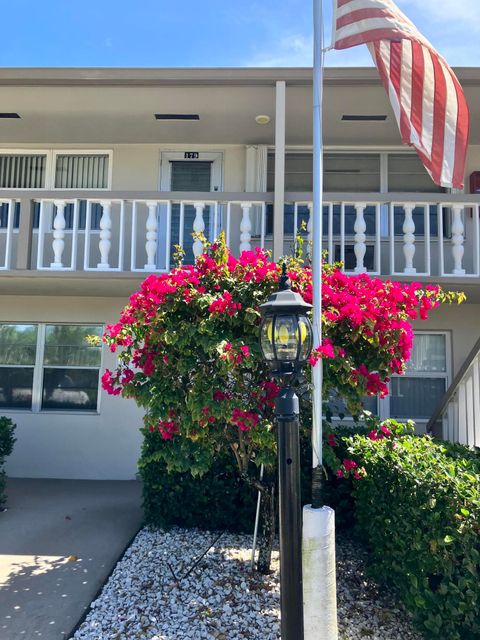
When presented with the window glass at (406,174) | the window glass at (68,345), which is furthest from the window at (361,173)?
the window glass at (68,345)

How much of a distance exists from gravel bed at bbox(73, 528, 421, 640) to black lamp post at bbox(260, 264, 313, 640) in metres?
0.88

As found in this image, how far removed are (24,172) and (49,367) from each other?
345 centimetres

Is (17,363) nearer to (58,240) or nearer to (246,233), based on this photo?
(58,240)

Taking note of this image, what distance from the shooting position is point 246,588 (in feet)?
12.8

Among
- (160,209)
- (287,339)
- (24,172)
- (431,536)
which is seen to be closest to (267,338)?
(287,339)

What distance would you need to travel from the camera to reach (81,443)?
7641 mm

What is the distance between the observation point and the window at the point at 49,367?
25.8 ft

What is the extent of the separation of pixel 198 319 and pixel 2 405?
5.66 metres

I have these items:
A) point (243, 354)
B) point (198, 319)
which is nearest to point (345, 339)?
point (243, 354)

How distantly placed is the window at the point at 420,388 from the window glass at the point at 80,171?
5926 millimetres

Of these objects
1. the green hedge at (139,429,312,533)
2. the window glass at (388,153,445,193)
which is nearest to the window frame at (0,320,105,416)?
the green hedge at (139,429,312,533)

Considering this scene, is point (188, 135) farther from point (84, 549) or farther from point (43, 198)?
point (84, 549)

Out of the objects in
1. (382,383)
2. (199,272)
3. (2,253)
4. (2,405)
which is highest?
(2,253)

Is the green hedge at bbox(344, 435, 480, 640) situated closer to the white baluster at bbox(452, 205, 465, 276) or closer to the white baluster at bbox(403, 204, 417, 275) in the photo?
the white baluster at bbox(403, 204, 417, 275)
